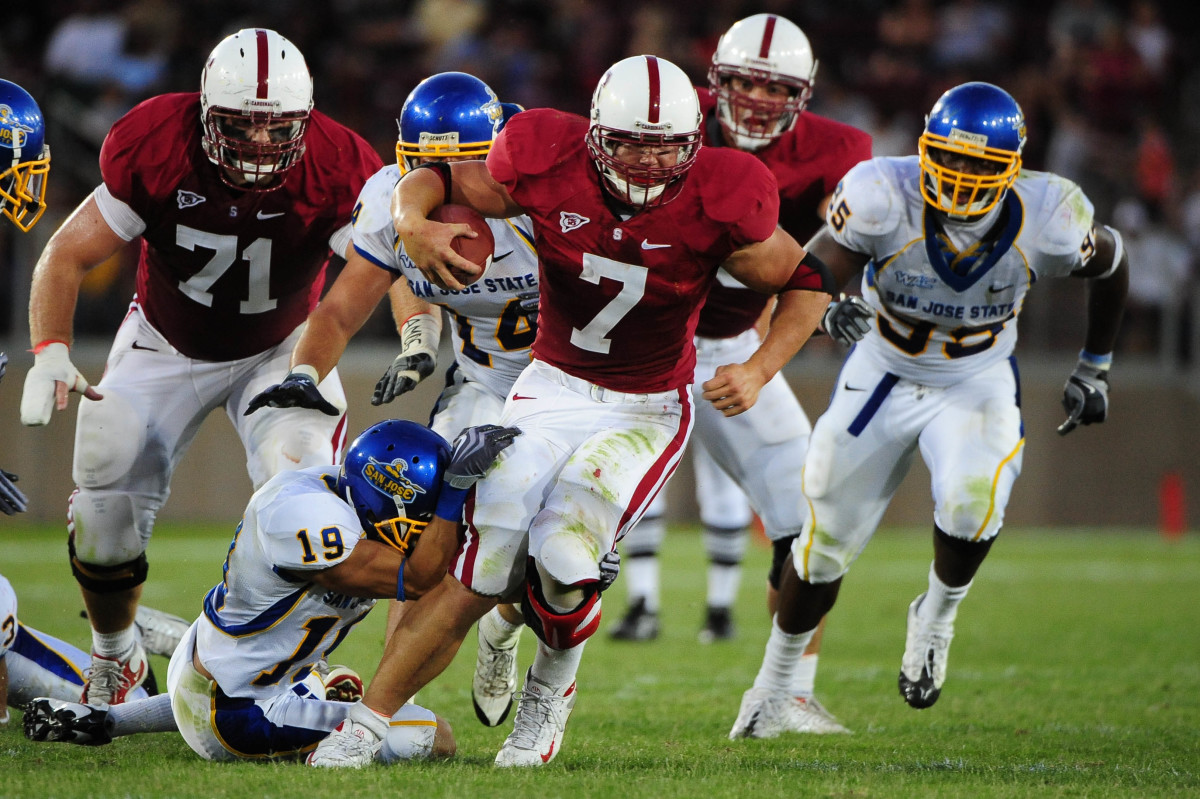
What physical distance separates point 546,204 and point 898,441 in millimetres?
1655

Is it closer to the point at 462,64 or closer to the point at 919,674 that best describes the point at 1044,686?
the point at 919,674

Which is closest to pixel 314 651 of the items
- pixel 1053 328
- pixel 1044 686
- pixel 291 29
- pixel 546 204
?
pixel 546 204

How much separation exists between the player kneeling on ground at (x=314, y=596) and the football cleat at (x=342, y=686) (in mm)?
551

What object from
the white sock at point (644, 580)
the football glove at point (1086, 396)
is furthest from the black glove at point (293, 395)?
the white sock at point (644, 580)

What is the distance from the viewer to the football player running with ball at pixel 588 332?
3.75 metres

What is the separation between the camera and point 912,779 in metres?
3.72

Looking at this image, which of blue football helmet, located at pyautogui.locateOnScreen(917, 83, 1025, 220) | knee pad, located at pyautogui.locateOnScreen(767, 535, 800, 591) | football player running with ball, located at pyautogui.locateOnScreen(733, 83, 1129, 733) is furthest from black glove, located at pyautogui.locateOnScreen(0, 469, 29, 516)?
blue football helmet, located at pyautogui.locateOnScreen(917, 83, 1025, 220)

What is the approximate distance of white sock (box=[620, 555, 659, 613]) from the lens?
7.12 meters

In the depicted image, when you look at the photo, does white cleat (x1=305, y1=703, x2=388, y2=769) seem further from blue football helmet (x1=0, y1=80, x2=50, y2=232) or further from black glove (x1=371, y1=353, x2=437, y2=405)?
blue football helmet (x1=0, y1=80, x2=50, y2=232)

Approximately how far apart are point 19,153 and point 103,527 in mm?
1243

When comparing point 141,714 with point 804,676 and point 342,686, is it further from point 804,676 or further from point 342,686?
point 804,676

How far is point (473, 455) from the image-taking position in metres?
3.71

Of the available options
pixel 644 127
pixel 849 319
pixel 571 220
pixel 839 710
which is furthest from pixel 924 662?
pixel 644 127

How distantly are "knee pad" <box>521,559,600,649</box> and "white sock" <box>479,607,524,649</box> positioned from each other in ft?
2.39
